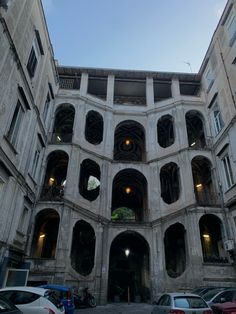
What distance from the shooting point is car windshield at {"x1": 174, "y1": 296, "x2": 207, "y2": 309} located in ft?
27.1

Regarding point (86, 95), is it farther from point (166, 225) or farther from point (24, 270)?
point (24, 270)

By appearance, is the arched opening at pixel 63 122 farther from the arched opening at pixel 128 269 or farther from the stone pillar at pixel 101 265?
the arched opening at pixel 128 269

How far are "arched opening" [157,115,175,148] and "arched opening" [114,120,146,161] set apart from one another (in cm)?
225

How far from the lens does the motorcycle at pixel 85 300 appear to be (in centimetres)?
1486

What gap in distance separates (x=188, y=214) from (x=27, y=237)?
11601 mm

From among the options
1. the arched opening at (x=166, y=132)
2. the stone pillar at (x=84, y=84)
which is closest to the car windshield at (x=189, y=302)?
the arched opening at (x=166, y=132)

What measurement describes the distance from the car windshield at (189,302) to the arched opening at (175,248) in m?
13.2

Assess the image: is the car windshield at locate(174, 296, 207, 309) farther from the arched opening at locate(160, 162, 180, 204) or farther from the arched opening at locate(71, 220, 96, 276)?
the arched opening at locate(160, 162, 180, 204)

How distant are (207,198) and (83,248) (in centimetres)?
1215

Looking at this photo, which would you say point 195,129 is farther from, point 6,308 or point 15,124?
point 6,308

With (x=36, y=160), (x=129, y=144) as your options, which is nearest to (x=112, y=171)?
(x=36, y=160)

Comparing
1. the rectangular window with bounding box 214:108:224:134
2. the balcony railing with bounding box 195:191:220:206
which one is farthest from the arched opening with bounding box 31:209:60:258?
the rectangular window with bounding box 214:108:224:134

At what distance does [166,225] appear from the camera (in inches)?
752

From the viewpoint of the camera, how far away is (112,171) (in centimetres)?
2156
